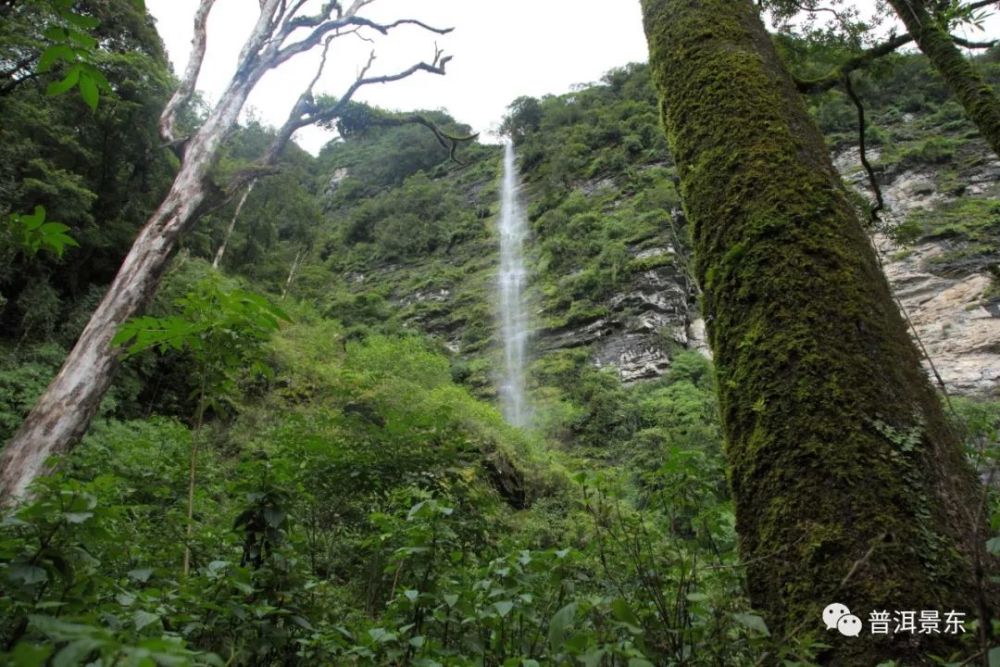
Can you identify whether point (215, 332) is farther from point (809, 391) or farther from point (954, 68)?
point (954, 68)

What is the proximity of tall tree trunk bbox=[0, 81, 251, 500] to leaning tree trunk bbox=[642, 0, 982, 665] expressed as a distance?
4.98m

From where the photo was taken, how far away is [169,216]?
726 cm

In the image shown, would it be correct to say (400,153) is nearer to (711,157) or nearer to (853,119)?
(853,119)

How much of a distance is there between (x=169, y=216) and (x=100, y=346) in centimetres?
207

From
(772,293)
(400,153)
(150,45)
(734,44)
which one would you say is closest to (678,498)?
(772,293)

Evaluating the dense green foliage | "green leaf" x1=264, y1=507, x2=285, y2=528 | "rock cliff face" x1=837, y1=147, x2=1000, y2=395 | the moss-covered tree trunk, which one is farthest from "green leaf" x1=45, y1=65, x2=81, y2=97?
"rock cliff face" x1=837, y1=147, x2=1000, y2=395

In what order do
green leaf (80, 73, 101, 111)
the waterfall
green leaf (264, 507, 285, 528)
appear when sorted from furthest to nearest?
1. the waterfall
2. green leaf (264, 507, 285, 528)
3. green leaf (80, 73, 101, 111)

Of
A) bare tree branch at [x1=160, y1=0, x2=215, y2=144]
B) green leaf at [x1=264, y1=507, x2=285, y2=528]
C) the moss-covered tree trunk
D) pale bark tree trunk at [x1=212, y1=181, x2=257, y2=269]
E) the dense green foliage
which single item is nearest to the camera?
the dense green foliage

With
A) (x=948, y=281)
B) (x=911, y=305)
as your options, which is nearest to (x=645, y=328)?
(x=911, y=305)

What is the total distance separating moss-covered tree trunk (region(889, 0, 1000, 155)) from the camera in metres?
4.59

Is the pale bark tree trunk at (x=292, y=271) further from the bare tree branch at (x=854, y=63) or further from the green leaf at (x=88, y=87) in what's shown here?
the green leaf at (x=88, y=87)

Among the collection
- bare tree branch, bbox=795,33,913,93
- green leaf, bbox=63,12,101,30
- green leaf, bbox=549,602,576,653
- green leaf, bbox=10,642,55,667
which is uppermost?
bare tree branch, bbox=795,33,913,93

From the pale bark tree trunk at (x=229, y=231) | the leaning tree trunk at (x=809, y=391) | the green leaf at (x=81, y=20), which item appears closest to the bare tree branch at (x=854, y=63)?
the leaning tree trunk at (x=809, y=391)

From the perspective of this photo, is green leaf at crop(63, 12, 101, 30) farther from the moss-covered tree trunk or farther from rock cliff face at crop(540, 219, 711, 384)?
rock cliff face at crop(540, 219, 711, 384)
